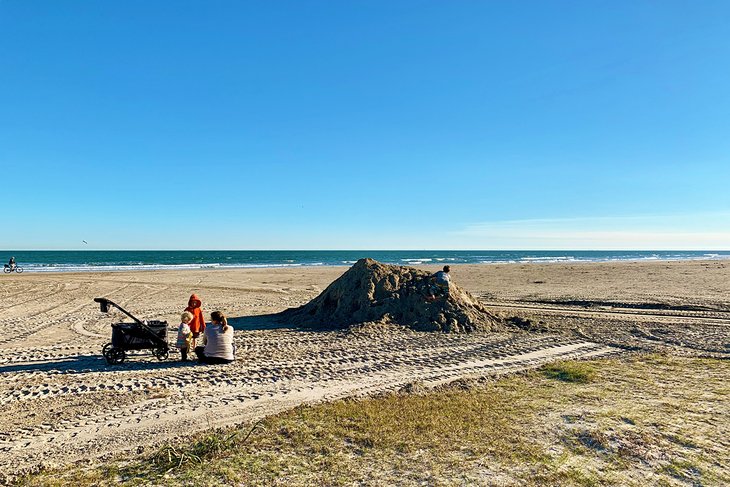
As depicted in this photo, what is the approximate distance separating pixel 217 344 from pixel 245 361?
80 cm

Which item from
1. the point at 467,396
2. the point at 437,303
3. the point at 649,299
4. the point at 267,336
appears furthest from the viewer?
the point at 649,299

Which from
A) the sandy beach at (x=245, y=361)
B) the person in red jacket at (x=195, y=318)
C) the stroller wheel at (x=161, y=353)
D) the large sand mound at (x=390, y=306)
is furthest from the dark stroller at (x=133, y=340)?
the large sand mound at (x=390, y=306)

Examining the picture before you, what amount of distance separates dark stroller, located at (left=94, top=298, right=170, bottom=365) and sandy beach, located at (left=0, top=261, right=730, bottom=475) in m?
0.33

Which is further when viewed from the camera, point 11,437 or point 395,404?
point 395,404

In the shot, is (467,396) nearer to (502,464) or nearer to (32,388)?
(502,464)

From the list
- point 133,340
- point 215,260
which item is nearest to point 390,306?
point 133,340

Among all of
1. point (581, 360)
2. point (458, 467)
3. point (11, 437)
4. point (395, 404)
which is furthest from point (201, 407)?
point (581, 360)

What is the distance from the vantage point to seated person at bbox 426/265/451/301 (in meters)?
15.1

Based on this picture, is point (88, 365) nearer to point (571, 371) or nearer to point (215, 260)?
point (571, 371)

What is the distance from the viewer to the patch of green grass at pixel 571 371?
9047 mm

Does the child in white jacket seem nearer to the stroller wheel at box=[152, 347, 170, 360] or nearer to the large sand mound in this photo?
the stroller wheel at box=[152, 347, 170, 360]

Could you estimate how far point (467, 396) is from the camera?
25.9 feet

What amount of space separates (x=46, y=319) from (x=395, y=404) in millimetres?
14411

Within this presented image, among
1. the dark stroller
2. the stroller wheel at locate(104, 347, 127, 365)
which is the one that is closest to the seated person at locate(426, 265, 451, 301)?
the dark stroller
